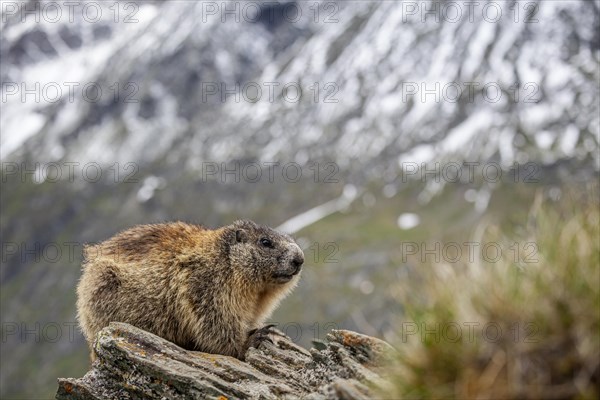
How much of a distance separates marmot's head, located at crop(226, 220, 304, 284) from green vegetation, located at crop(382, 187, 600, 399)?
283 inches

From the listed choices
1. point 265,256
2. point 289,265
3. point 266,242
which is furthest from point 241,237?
point 289,265

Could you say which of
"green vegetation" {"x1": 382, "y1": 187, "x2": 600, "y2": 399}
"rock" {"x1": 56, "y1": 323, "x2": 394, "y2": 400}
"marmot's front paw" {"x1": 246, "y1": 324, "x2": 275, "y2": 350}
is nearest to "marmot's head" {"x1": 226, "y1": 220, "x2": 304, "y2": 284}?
"marmot's front paw" {"x1": 246, "y1": 324, "x2": 275, "y2": 350}

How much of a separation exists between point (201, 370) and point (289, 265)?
3.21 meters

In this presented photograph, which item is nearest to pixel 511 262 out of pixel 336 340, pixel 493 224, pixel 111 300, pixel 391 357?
pixel 493 224

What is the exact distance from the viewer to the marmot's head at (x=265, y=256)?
1465 cm

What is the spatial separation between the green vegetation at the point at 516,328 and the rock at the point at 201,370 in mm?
3645

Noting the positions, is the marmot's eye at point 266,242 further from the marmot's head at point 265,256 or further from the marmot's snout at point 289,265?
the marmot's snout at point 289,265

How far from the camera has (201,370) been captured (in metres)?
12.2

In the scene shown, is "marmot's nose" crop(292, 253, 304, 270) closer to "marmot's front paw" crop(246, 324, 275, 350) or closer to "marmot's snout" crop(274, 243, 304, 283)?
"marmot's snout" crop(274, 243, 304, 283)

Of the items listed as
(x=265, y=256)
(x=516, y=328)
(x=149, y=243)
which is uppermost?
(x=149, y=243)

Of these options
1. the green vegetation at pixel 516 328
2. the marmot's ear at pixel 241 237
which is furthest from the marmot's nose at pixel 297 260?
the green vegetation at pixel 516 328

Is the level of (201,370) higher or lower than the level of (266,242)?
lower

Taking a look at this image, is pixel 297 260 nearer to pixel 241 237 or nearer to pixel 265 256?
pixel 265 256

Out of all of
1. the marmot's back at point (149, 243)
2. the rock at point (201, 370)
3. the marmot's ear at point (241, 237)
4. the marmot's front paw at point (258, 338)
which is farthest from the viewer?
the marmot's ear at point (241, 237)
